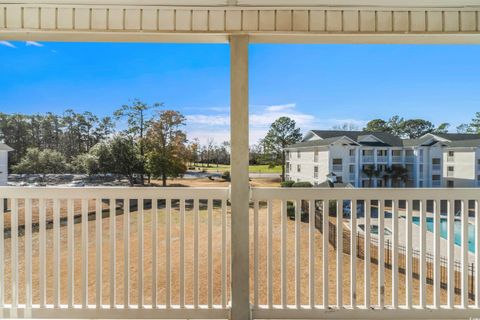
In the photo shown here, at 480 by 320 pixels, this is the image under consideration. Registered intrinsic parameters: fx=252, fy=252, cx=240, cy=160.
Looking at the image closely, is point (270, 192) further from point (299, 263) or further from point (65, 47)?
point (65, 47)

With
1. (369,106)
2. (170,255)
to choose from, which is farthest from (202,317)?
(369,106)

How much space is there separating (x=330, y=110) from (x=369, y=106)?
316 millimetres

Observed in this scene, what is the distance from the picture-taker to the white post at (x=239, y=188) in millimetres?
1787

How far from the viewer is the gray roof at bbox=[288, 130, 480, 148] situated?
2.00 metres

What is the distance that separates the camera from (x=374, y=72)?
6.61 feet

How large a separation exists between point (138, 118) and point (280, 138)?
1.15 m

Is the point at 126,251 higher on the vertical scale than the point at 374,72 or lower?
lower

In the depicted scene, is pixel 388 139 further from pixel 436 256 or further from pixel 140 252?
pixel 140 252

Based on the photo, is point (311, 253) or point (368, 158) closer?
point (311, 253)

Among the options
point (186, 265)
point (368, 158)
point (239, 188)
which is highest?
point (368, 158)

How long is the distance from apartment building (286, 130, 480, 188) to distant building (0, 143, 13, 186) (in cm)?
219

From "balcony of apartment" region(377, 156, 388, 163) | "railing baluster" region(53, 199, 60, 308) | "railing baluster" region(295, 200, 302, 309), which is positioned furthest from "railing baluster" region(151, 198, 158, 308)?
"balcony of apartment" region(377, 156, 388, 163)

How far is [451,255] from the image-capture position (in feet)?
5.98

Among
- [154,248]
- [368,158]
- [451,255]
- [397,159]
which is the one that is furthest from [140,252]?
[451,255]
